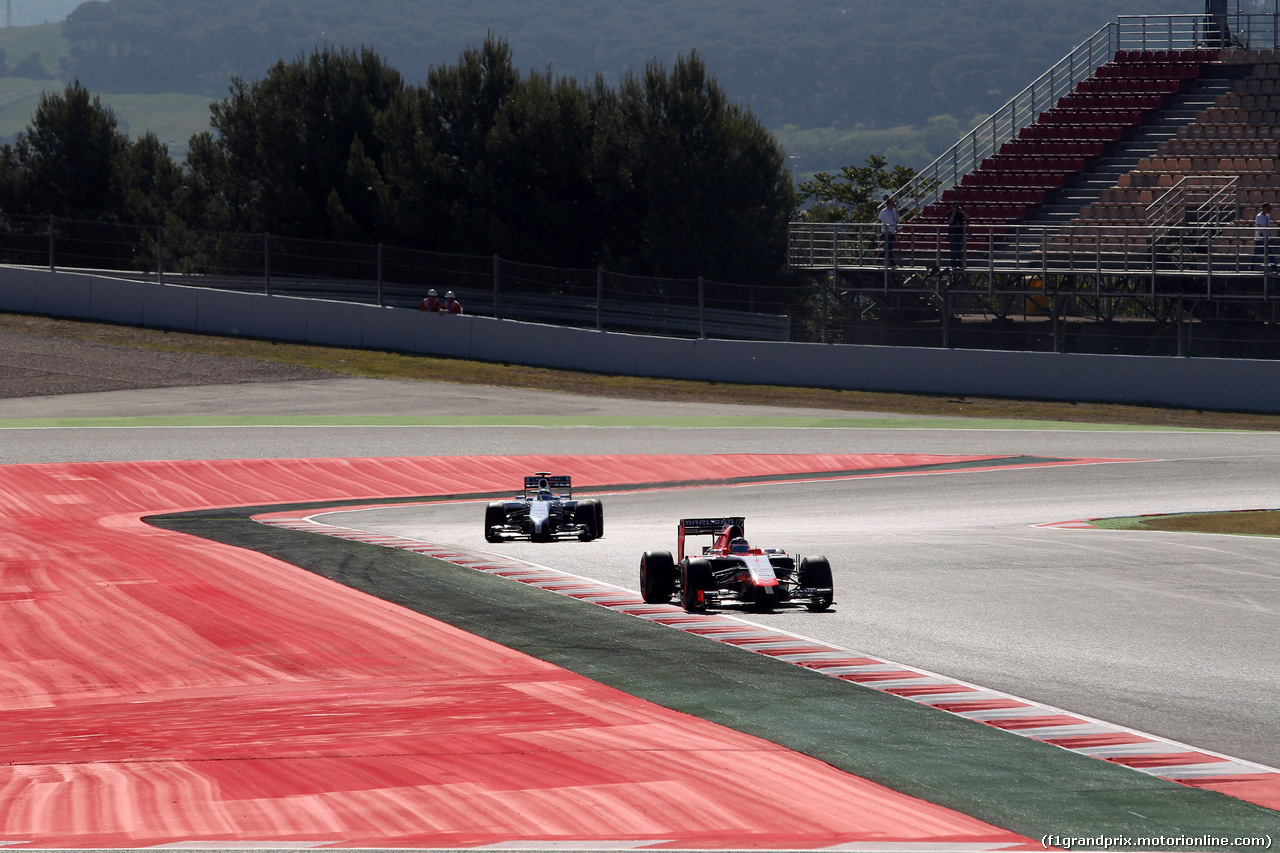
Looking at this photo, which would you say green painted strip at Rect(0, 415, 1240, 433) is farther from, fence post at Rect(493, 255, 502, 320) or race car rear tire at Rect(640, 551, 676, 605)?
race car rear tire at Rect(640, 551, 676, 605)

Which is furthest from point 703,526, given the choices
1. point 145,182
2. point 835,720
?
point 145,182

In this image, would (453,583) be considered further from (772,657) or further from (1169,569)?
(1169,569)

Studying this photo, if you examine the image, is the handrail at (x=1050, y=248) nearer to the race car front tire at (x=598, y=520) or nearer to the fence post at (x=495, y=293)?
the fence post at (x=495, y=293)

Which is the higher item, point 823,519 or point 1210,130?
point 1210,130

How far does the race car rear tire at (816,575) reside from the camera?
38.1ft

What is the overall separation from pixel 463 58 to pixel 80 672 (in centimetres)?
3447

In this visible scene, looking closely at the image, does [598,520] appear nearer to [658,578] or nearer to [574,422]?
[658,578]

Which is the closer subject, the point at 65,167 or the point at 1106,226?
the point at 1106,226

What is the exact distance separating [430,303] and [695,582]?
24.6 metres

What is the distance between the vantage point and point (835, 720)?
8125 mm

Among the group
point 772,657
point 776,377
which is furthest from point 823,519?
point 776,377

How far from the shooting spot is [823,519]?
58.2 ft

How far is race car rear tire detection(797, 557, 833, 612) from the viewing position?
11.6 m

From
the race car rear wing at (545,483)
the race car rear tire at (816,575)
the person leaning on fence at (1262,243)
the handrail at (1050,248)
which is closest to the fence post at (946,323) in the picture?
the handrail at (1050,248)
